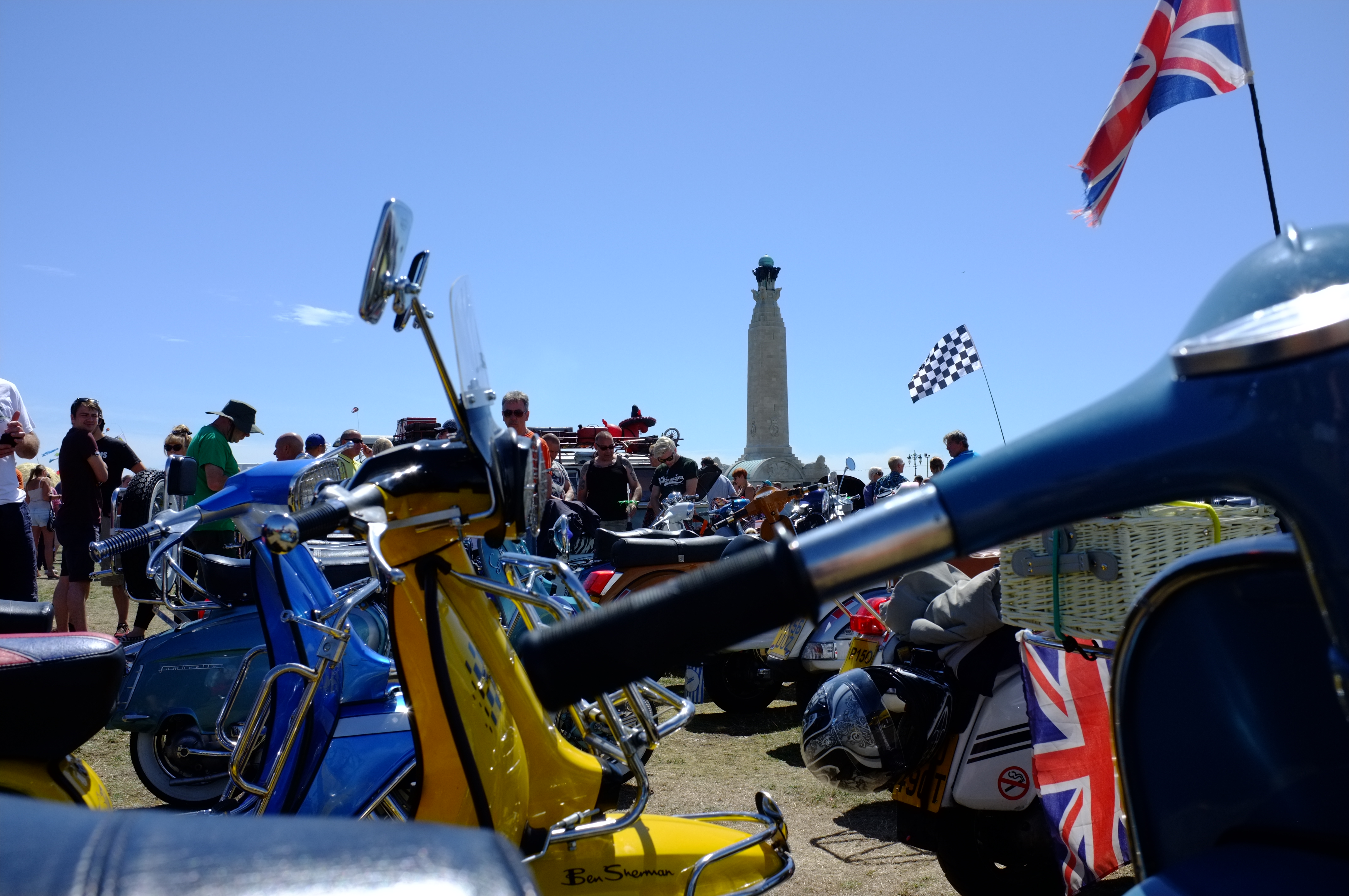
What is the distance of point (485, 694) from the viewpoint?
2350 mm

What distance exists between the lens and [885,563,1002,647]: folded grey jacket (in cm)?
297

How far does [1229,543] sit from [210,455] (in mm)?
6077

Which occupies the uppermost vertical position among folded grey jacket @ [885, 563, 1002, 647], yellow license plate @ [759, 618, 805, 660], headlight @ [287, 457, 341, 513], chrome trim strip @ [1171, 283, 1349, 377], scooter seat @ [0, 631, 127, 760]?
headlight @ [287, 457, 341, 513]

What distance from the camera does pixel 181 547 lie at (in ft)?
13.3

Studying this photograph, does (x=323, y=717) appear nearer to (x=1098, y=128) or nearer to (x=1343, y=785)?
(x=1343, y=785)

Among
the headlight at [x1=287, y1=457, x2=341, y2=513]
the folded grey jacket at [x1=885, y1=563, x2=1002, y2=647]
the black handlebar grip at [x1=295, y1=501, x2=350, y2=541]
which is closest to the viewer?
the black handlebar grip at [x1=295, y1=501, x2=350, y2=541]

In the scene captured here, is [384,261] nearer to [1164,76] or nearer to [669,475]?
[1164,76]

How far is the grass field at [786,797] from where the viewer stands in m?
3.39

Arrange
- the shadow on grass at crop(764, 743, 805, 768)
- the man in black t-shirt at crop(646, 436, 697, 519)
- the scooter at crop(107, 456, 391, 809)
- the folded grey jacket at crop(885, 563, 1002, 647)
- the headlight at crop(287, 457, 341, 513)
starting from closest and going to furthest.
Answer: the folded grey jacket at crop(885, 563, 1002, 647) → the headlight at crop(287, 457, 341, 513) → the scooter at crop(107, 456, 391, 809) → the shadow on grass at crop(764, 743, 805, 768) → the man in black t-shirt at crop(646, 436, 697, 519)

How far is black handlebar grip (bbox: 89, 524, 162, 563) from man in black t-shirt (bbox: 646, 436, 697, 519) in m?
6.70

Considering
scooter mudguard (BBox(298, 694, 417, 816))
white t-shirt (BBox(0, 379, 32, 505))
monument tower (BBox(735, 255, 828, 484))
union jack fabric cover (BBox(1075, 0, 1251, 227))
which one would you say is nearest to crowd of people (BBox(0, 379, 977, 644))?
white t-shirt (BBox(0, 379, 32, 505))

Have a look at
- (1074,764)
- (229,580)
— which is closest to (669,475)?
(229,580)

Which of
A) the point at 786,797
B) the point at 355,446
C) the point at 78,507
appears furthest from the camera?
the point at 355,446

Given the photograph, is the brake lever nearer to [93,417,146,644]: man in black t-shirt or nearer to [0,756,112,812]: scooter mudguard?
[0,756,112,812]: scooter mudguard
